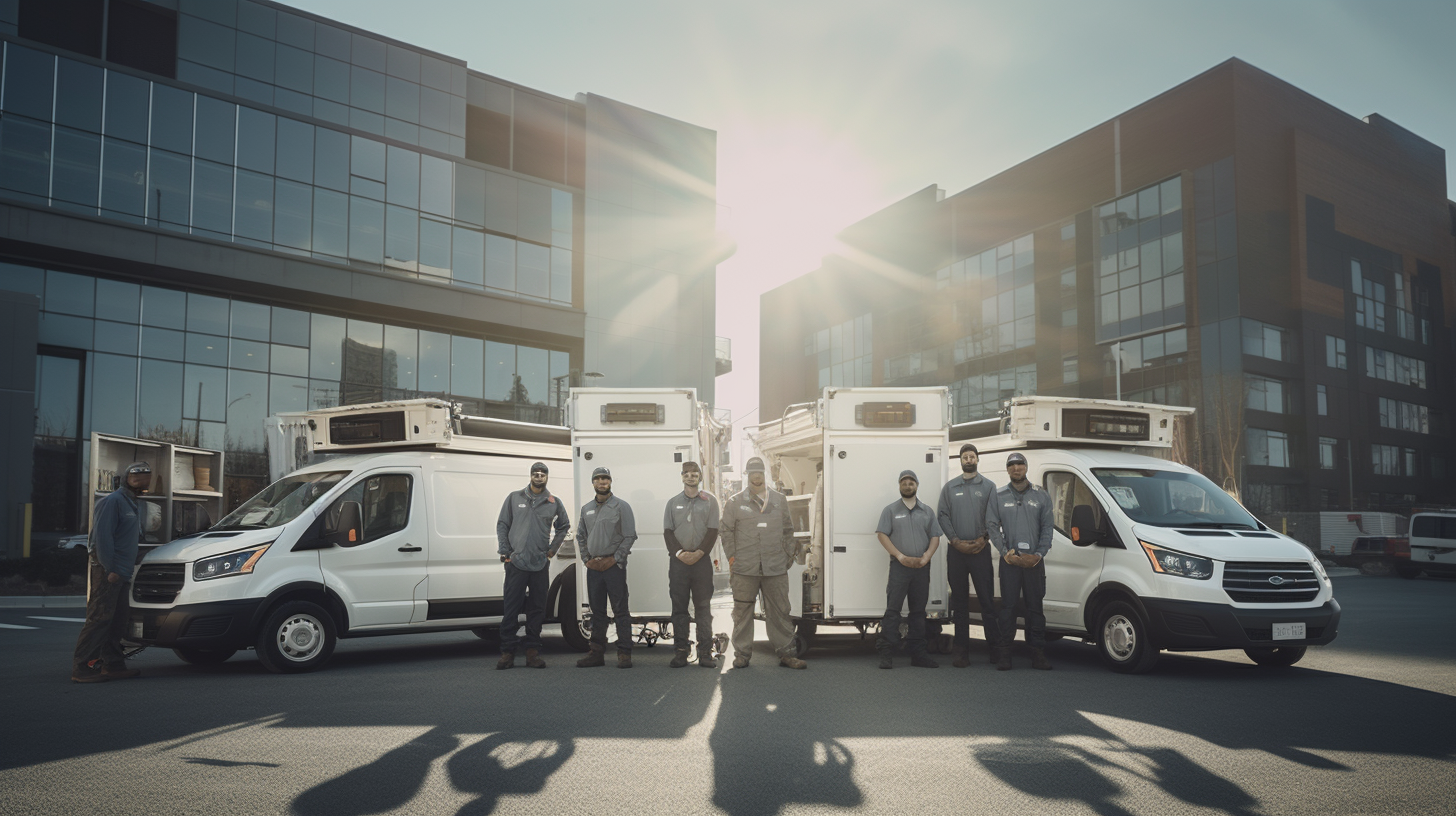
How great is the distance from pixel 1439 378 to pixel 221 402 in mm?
62248

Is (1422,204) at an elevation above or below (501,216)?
above

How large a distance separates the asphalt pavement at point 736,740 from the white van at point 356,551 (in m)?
0.49

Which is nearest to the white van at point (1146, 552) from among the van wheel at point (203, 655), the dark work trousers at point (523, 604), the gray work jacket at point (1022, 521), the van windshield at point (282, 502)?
the gray work jacket at point (1022, 521)

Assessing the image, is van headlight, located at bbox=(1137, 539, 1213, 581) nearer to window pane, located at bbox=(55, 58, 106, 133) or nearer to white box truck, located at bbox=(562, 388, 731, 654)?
white box truck, located at bbox=(562, 388, 731, 654)

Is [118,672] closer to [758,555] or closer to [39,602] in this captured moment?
[758,555]

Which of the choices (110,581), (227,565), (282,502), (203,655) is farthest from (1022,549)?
(110,581)

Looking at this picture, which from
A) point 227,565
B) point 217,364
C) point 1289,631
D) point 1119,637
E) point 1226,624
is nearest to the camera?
point 1226,624

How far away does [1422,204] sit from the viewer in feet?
181

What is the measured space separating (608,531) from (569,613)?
1.71m

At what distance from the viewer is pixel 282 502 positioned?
10000mm

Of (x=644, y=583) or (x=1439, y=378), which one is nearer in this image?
(x=644, y=583)

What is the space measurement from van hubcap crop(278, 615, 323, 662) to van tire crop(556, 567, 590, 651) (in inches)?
101

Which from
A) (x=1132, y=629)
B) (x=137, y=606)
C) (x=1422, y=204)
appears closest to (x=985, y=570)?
(x=1132, y=629)

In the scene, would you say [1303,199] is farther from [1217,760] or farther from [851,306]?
[1217,760]
